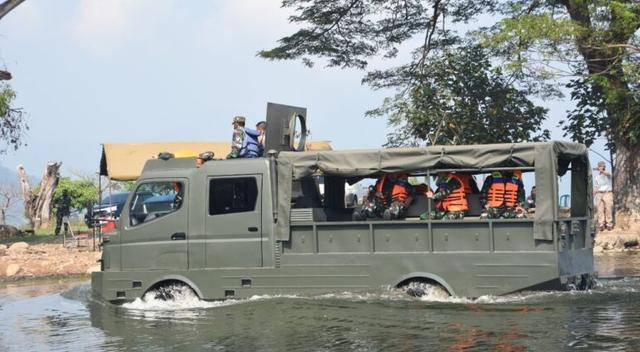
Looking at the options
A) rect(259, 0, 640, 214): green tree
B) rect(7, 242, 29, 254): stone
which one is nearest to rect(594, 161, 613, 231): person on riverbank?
rect(259, 0, 640, 214): green tree

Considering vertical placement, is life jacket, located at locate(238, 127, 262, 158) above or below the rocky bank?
above

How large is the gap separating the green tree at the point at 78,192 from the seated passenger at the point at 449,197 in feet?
99.6

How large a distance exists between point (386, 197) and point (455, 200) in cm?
99

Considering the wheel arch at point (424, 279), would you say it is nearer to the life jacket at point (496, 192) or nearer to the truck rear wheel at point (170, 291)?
the life jacket at point (496, 192)

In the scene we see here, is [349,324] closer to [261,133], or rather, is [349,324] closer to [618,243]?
[261,133]

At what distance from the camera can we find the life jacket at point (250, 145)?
530 inches

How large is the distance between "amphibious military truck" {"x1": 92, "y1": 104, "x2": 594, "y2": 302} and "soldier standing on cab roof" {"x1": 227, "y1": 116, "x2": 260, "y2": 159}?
0.82 feet

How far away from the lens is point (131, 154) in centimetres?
2398

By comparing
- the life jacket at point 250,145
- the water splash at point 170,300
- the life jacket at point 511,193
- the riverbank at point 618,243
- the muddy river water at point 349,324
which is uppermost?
the life jacket at point 250,145

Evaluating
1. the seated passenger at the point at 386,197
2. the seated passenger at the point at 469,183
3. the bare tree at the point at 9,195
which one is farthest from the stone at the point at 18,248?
the bare tree at the point at 9,195

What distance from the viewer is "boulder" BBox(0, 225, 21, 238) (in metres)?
28.3

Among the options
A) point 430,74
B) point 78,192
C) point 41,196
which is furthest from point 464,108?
point 78,192

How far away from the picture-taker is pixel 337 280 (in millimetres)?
12258

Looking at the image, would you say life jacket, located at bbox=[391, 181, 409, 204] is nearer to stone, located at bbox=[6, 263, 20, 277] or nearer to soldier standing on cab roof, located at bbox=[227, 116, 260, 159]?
soldier standing on cab roof, located at bbox=[227, 116, 260, 159]
